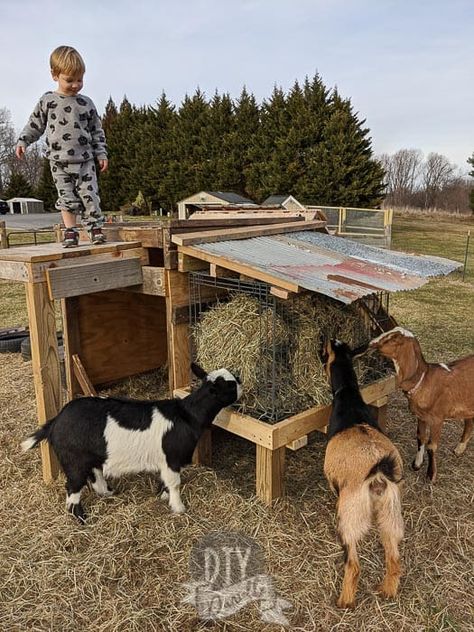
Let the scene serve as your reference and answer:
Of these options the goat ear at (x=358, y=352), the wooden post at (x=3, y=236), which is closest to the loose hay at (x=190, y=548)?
the goat ear at (x=358, y=352)

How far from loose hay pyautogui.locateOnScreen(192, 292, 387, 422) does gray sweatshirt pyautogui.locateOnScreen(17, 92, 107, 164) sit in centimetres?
169

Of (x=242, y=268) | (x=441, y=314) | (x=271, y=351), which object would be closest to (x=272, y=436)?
(x=271, y=351)

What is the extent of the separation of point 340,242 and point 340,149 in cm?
2831

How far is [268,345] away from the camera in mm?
3680

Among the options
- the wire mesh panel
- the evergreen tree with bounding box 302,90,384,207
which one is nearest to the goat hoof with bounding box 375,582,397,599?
the wire mesh panel

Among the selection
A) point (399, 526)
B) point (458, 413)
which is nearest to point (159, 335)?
point (458, 413)

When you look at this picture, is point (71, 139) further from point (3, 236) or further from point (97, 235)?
point (3, 236)

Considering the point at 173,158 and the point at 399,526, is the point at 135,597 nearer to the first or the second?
the point at 399,526

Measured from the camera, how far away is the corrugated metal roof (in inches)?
125

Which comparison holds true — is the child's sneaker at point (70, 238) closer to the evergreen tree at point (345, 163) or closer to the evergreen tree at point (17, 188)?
the evergreen tree at point (345, 163)

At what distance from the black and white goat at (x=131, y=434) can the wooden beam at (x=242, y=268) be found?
709 millimetres

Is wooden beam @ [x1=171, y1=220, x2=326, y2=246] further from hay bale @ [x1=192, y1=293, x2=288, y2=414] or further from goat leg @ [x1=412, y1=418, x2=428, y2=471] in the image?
goat leg @ [x1=412, y1=418, x2=428, y2=471]

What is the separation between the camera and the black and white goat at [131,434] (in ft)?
10.8

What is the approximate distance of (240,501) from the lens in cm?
357
